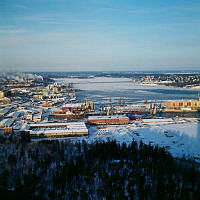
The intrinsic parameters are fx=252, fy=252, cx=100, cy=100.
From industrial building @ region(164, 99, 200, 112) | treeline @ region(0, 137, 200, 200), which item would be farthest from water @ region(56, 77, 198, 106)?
treeline @ region(0, 137, 200, 200)

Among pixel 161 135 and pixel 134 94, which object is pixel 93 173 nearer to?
pixel 161 135

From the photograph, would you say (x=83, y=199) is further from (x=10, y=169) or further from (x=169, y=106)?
(x=169, y=106)

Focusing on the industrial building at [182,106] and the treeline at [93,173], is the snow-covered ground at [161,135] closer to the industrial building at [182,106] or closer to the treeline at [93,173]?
the treeline at [93,173]

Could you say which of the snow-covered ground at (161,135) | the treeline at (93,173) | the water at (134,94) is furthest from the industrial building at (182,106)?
the treeline at (93,173)

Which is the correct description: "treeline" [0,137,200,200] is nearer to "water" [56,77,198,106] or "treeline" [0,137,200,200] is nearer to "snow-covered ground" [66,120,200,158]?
"snow-covered ground" [66,120,200,158]

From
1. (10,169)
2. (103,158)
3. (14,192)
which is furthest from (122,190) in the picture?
(10,169)

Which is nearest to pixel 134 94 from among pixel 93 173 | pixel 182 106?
pixel 182 106
